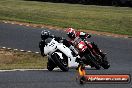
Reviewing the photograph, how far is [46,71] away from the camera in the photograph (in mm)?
15500

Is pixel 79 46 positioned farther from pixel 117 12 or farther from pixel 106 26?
pixel 117 12

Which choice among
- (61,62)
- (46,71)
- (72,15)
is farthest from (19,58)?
(72,15)

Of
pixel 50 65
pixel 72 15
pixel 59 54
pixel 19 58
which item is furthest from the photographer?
pixel 72 15

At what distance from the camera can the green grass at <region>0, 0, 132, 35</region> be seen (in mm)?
30828

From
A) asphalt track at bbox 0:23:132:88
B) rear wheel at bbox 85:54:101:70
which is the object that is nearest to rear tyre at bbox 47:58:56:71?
asphalt track at bbox 0:23:132:88

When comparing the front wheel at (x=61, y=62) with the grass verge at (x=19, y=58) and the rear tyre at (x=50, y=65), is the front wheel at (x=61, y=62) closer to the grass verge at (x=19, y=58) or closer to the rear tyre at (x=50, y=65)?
the rear tyre at (x=50, y=65)

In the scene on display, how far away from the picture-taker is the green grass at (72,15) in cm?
3083

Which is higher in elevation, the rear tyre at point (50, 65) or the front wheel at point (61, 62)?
the front wheel at point (61, 62)

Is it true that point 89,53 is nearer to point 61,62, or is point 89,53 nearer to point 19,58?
point 61,62

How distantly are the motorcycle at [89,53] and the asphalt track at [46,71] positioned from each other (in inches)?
10.6

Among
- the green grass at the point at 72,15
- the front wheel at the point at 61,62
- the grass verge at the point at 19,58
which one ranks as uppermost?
the front wheel at the point at 61,62

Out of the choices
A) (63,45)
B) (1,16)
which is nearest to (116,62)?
(63,45)

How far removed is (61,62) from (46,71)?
0.69 metres

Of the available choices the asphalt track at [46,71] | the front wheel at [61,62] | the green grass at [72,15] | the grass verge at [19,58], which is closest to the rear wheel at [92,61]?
the asphalt track at [46,71]
